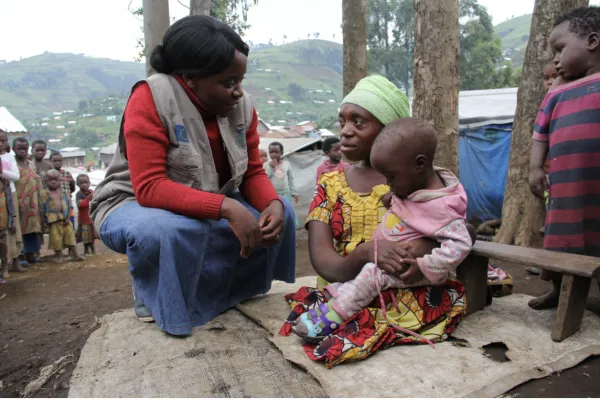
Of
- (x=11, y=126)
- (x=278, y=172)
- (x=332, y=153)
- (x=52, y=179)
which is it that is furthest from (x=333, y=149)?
(x=11, y=126)

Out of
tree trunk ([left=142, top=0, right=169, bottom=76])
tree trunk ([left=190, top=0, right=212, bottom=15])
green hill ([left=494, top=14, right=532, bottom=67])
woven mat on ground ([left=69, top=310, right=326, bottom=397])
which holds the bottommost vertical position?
woven mat on ground ([left=69, top=310, right=326, bottom=397])

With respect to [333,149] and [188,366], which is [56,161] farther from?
[188,366]

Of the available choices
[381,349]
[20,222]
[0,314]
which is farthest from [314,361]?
[20,222]

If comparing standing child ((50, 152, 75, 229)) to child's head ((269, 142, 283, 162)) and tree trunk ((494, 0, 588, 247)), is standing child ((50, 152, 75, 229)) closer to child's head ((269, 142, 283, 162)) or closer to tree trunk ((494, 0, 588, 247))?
child's head ((269, 142, 283, 162))

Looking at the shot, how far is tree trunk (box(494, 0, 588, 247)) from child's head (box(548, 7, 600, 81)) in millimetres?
3318

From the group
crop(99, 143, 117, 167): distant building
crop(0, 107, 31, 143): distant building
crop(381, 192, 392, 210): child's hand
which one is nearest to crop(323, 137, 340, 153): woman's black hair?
crop(381, 192, 392, 210): child's hand

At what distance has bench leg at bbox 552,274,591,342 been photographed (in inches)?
76.2

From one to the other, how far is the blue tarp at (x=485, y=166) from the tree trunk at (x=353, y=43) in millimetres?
4088

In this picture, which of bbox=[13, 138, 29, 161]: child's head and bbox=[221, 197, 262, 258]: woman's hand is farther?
bbox=[13, 138, 29, 161]: child's head

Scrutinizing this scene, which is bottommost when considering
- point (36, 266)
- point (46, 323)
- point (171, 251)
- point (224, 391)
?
point (36, 266)

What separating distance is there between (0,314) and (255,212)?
10.9 ft

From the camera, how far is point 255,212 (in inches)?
96.4

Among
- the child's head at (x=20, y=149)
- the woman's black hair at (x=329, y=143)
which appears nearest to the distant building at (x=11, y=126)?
the child's head at (x=20, y=149)

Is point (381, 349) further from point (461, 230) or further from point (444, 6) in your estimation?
point (444, 6)
